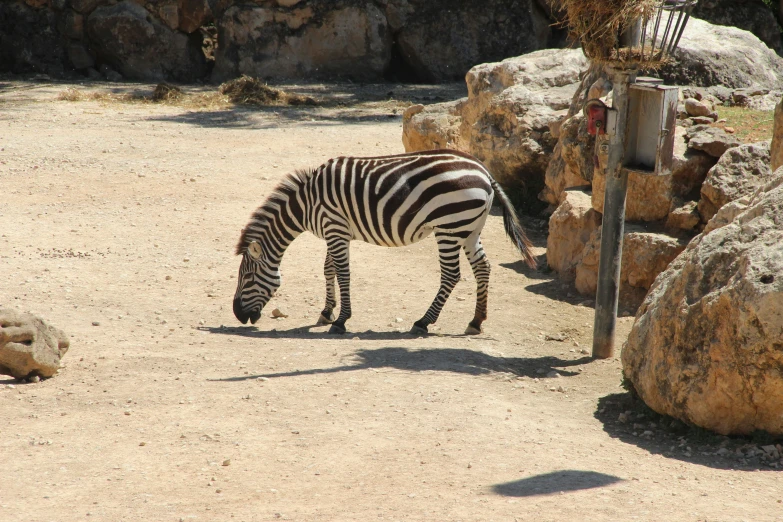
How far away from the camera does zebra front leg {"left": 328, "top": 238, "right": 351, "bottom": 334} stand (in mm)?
7648

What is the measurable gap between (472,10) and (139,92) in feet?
27.2

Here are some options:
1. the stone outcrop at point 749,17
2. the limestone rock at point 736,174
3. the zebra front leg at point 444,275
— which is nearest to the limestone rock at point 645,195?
the limestone rock at point 736,174

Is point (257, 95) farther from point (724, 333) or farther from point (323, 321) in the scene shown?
Answer: point (724, 333)

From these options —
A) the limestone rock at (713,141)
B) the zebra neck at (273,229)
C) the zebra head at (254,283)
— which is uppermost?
the limestone rock at (713,141)

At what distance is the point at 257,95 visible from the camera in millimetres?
18094

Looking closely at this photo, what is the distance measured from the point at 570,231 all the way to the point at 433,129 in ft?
13.3

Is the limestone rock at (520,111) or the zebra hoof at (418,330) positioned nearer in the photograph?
the zebra hoof at (418,330)

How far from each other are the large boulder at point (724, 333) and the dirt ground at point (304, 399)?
24 cm

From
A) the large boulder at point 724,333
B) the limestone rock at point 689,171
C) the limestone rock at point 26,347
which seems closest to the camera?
the large boulder at point 724,333

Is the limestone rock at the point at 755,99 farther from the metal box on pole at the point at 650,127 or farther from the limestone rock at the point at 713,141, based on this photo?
the metal box on pole at the point at 650,127

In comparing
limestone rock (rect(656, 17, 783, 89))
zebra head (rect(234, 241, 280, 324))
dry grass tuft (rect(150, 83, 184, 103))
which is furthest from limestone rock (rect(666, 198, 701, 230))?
dry grass tuft (rect(150, 83, 184, 103))

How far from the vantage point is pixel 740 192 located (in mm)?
7773

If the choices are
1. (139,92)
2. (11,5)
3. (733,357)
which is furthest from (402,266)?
(11,5)

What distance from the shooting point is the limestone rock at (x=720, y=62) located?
34.2 feet
